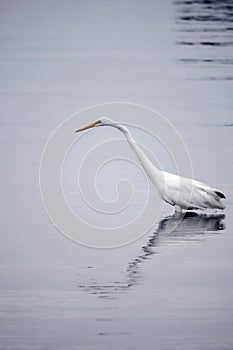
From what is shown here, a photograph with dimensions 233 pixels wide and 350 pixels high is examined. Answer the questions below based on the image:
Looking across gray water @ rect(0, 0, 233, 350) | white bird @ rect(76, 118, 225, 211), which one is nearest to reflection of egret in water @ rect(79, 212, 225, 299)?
gray water @ rect(0, 0, 233, 350)

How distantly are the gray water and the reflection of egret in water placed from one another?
0.05ft

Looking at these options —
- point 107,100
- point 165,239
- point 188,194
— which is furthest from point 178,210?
point 107,100

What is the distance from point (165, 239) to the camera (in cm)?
961

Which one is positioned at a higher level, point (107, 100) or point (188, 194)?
point (188, 194)

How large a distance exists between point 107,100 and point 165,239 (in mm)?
5377

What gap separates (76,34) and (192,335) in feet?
41.9

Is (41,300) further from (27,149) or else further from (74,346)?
(27,149)

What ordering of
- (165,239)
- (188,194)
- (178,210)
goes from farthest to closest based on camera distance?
(178,210)
(188,194)
(165,239)

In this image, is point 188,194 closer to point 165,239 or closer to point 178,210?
point 178,210

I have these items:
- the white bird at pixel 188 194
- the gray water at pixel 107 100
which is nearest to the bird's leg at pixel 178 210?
the white bird at pixel 188 194

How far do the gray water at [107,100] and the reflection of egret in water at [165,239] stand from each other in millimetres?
14

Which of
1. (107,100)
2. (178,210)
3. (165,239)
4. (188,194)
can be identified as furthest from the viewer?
(107,100)

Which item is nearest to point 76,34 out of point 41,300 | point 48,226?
point 48,226

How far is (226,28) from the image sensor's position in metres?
19.7
